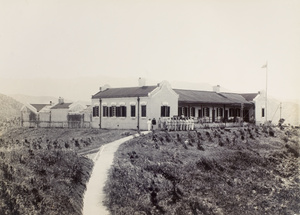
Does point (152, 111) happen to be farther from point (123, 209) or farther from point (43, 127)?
point (123, 209)

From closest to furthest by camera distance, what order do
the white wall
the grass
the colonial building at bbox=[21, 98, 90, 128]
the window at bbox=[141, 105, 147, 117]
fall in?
the grass < the window at bbox=[141, 105, 147, 117] < the colonial building at bbox=[21, 98, 90, 128] < the white wall

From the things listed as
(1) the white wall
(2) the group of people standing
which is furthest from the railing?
(1) the white wall

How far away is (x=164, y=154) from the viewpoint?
16.7 meters

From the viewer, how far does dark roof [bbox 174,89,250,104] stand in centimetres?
2742

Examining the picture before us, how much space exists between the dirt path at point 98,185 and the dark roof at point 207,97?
1235 centimetres

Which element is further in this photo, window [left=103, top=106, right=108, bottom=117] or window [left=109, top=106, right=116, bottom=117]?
window [left=103, top=106, right=108, bottom=117]

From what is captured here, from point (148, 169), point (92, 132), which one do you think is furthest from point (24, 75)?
point (92, 132)

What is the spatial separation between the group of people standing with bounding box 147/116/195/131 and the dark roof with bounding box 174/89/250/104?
8.41ft

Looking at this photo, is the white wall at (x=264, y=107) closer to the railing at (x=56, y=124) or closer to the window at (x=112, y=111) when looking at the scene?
the window at (x=112, y=111)

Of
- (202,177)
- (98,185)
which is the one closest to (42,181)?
(98,185)

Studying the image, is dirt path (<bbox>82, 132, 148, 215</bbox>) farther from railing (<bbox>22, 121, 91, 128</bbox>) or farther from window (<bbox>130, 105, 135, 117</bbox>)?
railing (<bbox>22, 121, 91, 128</bbox>)

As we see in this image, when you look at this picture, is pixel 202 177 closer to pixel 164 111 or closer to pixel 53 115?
pixel 164 111

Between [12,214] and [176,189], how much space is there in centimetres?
570

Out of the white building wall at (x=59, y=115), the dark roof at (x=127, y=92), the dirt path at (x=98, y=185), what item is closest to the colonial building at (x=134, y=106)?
the dark roof at (x=127, y=92)
